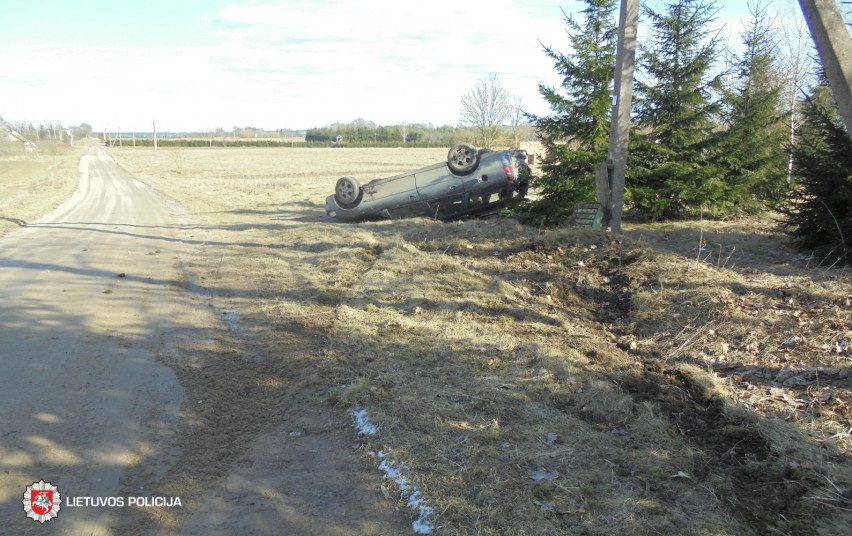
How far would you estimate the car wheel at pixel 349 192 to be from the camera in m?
15.4

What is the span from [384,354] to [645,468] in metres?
2.83

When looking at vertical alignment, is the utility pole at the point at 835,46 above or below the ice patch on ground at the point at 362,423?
above

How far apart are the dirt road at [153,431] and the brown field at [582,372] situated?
0.30 m

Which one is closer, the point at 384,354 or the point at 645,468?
the point at 645,468

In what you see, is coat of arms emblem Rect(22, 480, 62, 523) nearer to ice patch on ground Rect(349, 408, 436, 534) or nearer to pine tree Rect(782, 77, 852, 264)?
ice patch on ground Rect(349, 408, 436, 534)

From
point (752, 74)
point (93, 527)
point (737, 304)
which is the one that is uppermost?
point (752, 74)

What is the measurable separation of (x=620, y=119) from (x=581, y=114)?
3.12 metres

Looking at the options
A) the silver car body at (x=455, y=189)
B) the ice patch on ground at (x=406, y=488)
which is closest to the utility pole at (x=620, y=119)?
the silver car body at (x=455, y=189)

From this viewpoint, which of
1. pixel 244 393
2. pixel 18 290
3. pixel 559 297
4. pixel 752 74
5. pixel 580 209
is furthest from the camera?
pixel 752 74

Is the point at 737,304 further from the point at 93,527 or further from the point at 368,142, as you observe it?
the point at 368,142

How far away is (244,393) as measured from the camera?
514cm

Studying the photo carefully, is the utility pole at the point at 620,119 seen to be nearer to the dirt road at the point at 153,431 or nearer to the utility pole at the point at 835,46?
the utility pole at the point at 835,46

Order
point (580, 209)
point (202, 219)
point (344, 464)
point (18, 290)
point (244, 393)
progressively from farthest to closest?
1. point (202, 219)
2. point (580, 209)
3. point (18, 290)
4. point (244, 393)
5. point (344, 464)

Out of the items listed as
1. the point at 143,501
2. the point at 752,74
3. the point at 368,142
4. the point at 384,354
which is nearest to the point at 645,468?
the point at 384,354
